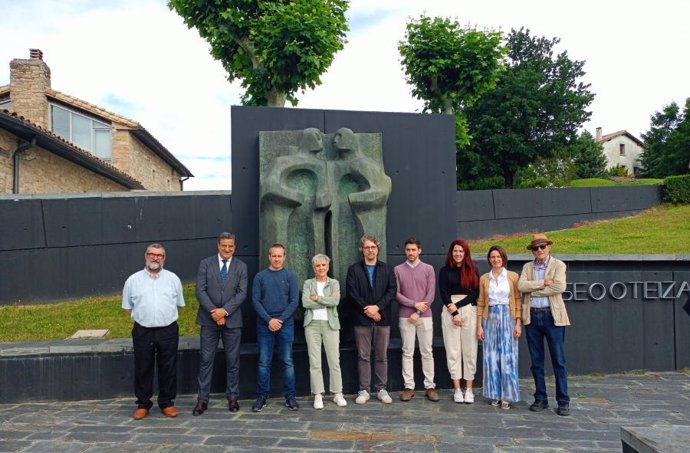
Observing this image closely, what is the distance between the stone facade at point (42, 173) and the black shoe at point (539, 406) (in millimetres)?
12901

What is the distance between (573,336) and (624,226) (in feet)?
30.8

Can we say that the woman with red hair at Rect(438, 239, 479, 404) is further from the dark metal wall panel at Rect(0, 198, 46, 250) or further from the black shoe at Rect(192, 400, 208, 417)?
the dark metal wall panel at Rect(0, 198, 46, 250)

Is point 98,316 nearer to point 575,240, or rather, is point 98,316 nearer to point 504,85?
point 575,240

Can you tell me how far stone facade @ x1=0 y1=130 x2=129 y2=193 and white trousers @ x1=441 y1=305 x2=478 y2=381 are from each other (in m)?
12.0

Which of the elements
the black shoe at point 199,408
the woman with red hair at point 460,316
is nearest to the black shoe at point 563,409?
the woman with red hair at point 460,316

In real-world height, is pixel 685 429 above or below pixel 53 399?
above

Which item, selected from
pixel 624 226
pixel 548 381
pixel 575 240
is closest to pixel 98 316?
pixel 548 381

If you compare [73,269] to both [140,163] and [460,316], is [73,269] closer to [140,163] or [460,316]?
[460,316]

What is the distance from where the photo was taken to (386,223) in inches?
279

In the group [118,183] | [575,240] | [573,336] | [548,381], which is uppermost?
[118,183]

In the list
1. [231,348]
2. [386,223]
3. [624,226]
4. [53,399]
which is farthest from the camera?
[624,226]

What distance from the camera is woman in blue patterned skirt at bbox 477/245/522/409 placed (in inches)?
229

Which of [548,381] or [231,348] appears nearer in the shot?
[231,348]

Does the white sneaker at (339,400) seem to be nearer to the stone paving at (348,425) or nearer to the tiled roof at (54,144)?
the stone paving at (348,425)
